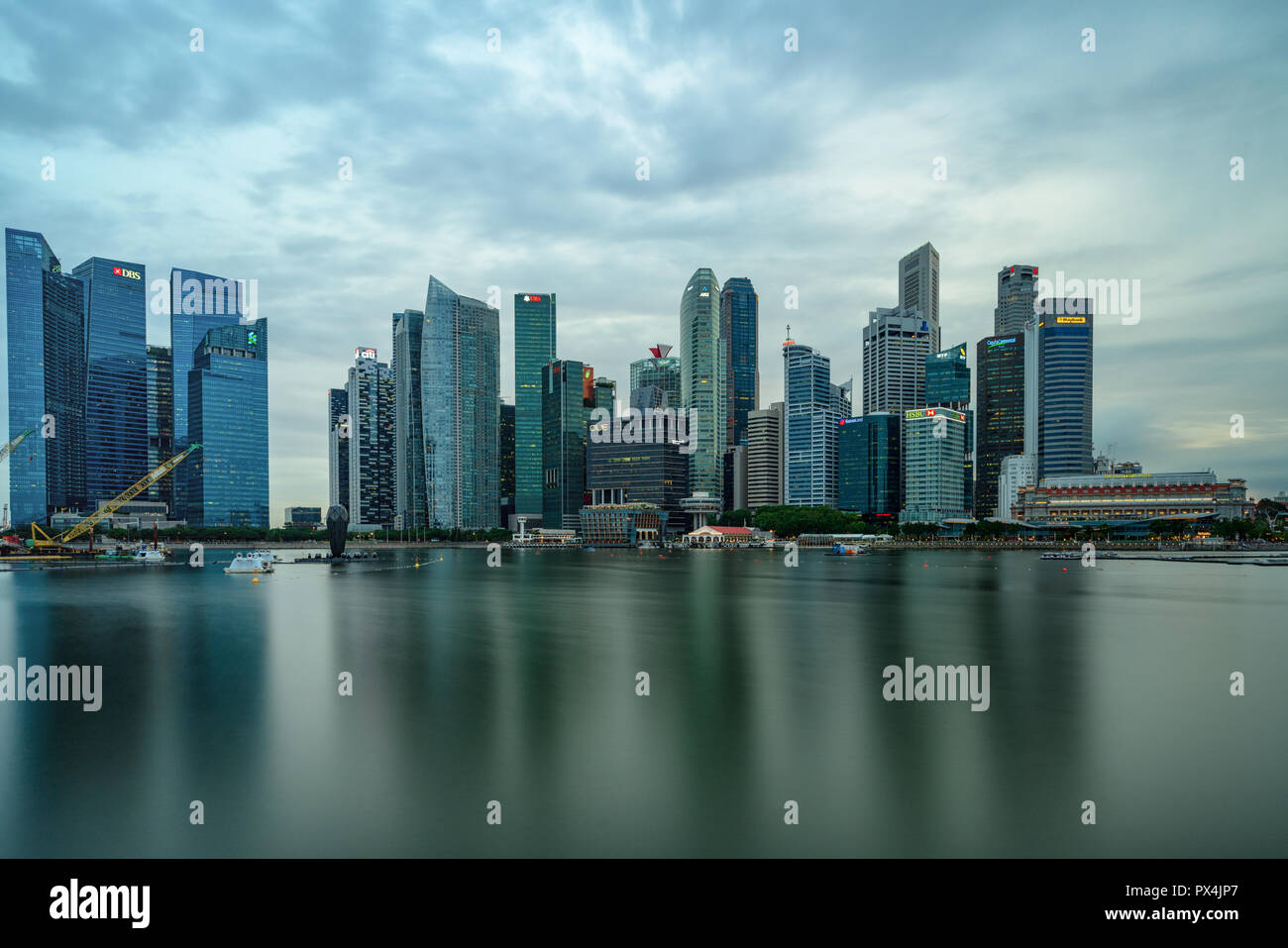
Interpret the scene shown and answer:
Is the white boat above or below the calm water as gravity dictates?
below

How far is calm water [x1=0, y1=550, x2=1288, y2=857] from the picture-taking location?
17.6 meters

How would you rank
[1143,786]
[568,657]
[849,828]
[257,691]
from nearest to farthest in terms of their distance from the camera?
[849,828], [1143,786], [257,691], [568,657]

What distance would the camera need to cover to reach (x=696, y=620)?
56.6 m

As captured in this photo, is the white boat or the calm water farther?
the white boat

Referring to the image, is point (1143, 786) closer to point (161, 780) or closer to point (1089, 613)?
point (161, 780)

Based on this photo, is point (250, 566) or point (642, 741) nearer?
point (642, 741)

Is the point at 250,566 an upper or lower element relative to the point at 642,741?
lower

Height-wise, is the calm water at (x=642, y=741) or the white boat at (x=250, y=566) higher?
the calm water at (x=642, y=741)

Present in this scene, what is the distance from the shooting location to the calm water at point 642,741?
17.6 m

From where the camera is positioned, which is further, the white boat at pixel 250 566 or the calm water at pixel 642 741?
the white boat at pixel 250 566

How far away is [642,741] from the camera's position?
957 inches
